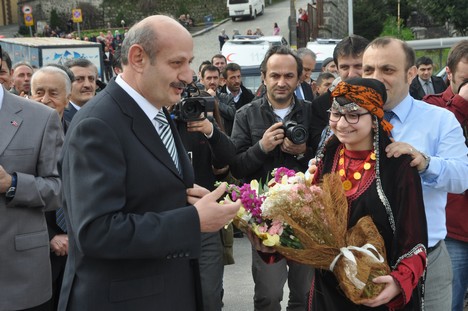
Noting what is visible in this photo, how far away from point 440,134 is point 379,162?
567mm

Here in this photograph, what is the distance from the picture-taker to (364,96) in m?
3.37

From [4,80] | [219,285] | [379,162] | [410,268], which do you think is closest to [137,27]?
[379,162]

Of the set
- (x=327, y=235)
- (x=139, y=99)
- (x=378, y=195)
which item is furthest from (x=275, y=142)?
(x=139, y=99)

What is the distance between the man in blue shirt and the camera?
3621 millimetres

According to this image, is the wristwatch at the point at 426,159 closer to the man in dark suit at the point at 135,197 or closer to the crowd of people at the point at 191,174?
the crowd of people at the point at 191,174

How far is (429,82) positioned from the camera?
38.0 ft

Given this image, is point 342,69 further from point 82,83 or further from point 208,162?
point 82,83

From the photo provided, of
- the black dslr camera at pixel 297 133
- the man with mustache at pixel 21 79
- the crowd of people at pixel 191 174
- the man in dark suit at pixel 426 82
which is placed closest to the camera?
the crowd of people at pixel 191 174

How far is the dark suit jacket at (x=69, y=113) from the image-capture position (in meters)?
5.49

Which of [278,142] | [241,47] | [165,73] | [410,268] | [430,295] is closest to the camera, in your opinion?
[165,73]

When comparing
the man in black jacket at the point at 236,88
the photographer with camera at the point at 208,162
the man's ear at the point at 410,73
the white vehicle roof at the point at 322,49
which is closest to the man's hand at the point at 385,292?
the man's ear at the point at 410,73

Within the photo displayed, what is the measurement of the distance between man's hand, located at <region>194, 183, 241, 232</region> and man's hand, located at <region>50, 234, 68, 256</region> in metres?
2.00

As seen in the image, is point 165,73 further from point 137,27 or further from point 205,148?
point 205,148

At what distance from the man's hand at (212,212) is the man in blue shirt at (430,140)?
121 centimetres
